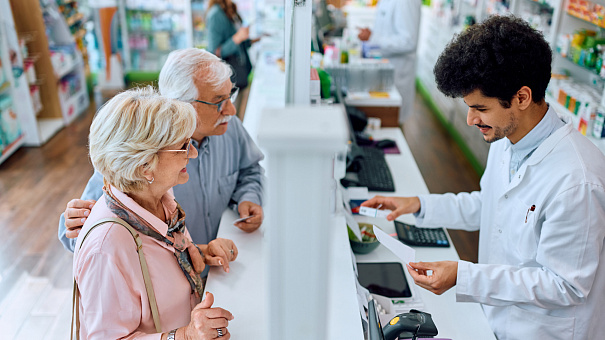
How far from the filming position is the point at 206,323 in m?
1.34

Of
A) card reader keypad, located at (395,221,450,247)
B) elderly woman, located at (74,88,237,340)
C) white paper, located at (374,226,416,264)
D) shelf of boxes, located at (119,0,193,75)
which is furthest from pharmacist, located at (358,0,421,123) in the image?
elderly woman, located at (74,88,237,340)

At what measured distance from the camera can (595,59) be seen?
3230 mm

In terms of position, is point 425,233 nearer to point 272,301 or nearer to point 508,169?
point 508,169

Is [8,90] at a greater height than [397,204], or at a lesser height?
lesser

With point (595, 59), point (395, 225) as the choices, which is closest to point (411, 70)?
point (595, 59)

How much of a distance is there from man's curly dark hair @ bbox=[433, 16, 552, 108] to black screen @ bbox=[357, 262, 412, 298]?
816 mm

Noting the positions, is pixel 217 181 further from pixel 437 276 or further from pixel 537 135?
pixel 537 135

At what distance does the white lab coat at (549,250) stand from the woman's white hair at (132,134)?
3.28 feet

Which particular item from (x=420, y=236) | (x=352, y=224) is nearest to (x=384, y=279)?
(x=352, y=224)

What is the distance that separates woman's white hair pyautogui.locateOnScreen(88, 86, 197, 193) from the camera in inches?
51.8

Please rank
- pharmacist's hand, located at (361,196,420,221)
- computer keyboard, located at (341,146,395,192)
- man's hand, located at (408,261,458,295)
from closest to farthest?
man's hand, located at (408,261,458,295), pharmacist's hand, located at (361,196,420,221), computer keyboard, located at (341,146,395,192)

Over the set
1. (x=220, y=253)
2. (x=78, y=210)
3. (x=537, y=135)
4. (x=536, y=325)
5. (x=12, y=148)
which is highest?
(x=537, y=135)

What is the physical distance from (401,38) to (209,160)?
3.40 m

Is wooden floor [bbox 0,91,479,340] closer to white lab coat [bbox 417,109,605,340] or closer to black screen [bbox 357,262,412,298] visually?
black screen [bbox 357,262,412,298]
